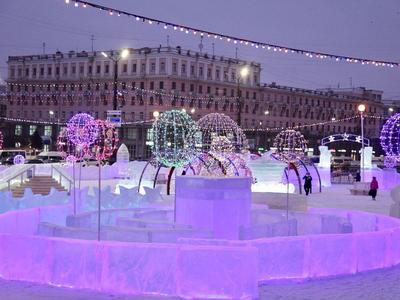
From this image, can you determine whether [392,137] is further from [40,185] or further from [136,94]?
[136,94]

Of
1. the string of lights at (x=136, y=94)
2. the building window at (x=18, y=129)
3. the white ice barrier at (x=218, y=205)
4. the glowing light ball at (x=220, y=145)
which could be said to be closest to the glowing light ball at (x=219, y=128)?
the glowing light ball at (x=220, y=145)

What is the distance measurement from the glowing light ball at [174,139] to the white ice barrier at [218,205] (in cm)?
702

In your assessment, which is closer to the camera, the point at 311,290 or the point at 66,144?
the point at 311,290

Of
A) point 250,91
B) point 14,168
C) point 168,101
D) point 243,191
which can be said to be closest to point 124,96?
point 168,101

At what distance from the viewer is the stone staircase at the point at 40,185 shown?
83.4ft

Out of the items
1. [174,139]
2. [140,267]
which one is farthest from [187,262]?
[174,139]

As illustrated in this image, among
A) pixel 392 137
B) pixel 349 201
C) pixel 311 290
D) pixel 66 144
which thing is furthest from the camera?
pixel 66 144

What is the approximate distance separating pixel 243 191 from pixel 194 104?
68.9 meters

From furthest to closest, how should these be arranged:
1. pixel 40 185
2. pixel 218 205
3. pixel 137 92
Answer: pixel 137 92, pixel 40 185, pixel 218 205

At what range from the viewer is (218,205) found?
13.5 m

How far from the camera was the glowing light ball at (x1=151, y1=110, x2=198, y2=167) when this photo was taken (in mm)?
20750

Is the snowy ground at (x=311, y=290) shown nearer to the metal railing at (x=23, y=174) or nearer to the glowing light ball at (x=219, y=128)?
the glowing light ball at (x=219, y=128)

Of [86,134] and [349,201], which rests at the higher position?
[86,134]

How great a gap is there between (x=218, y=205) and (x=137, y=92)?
66.8 m
